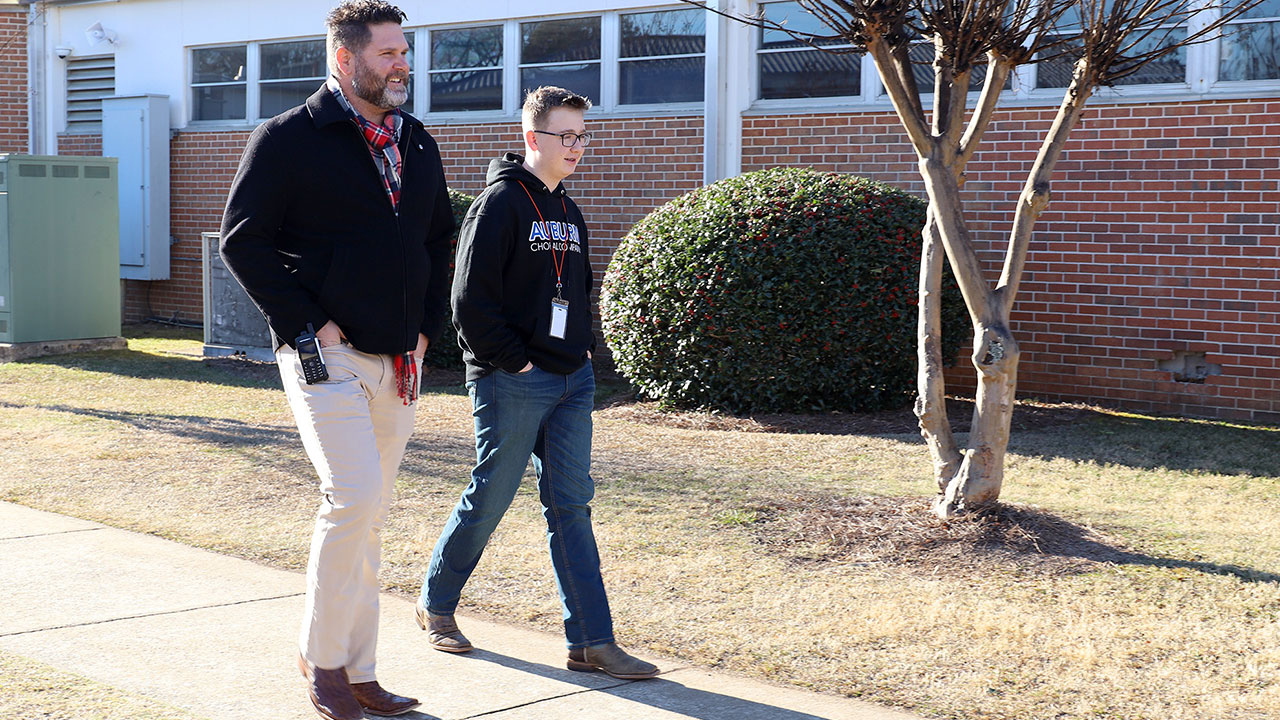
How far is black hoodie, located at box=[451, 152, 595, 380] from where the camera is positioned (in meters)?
4.11

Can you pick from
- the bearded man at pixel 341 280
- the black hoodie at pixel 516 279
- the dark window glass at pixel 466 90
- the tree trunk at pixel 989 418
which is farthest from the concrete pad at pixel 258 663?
the dark window glass at pixel 466 90

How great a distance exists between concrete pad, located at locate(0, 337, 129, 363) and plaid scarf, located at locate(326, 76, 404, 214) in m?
10.7

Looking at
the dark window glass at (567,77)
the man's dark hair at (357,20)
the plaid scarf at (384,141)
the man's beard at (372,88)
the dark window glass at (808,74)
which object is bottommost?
the plaid scarf at (384,141)

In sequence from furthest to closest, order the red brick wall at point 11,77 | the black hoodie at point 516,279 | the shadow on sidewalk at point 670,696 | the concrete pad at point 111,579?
the red brick wall at point 11,77
the concrete pad at point 111,579
the black hoodie at point 516,279
the shadow on sidewalk at point 670,696

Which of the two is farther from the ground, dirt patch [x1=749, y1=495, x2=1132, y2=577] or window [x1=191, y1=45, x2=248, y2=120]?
window [x1=191, y1=45, x2=248, y2=120]

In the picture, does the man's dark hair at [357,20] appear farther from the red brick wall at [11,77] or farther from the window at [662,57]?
the red brick wall at [11,77]

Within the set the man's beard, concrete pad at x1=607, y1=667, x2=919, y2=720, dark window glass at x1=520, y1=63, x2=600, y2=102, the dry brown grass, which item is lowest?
concrete pad at x1=607, y1=667, x2=919, y2=720

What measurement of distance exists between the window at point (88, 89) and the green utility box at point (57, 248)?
4.54 m

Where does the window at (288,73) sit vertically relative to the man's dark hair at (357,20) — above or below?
above

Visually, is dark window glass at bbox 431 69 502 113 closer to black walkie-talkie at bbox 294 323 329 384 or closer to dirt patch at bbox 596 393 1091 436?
dirt patch at bbox 596 393 1091 436

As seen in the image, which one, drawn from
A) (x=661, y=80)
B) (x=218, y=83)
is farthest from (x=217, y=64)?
(x=661, y=80)

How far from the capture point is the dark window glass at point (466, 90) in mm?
13648

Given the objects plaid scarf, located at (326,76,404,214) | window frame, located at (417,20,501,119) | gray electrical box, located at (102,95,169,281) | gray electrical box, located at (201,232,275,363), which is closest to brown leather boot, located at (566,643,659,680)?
plaid scarf, located at (326,76,404,214)

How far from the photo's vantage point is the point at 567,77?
1310cm
